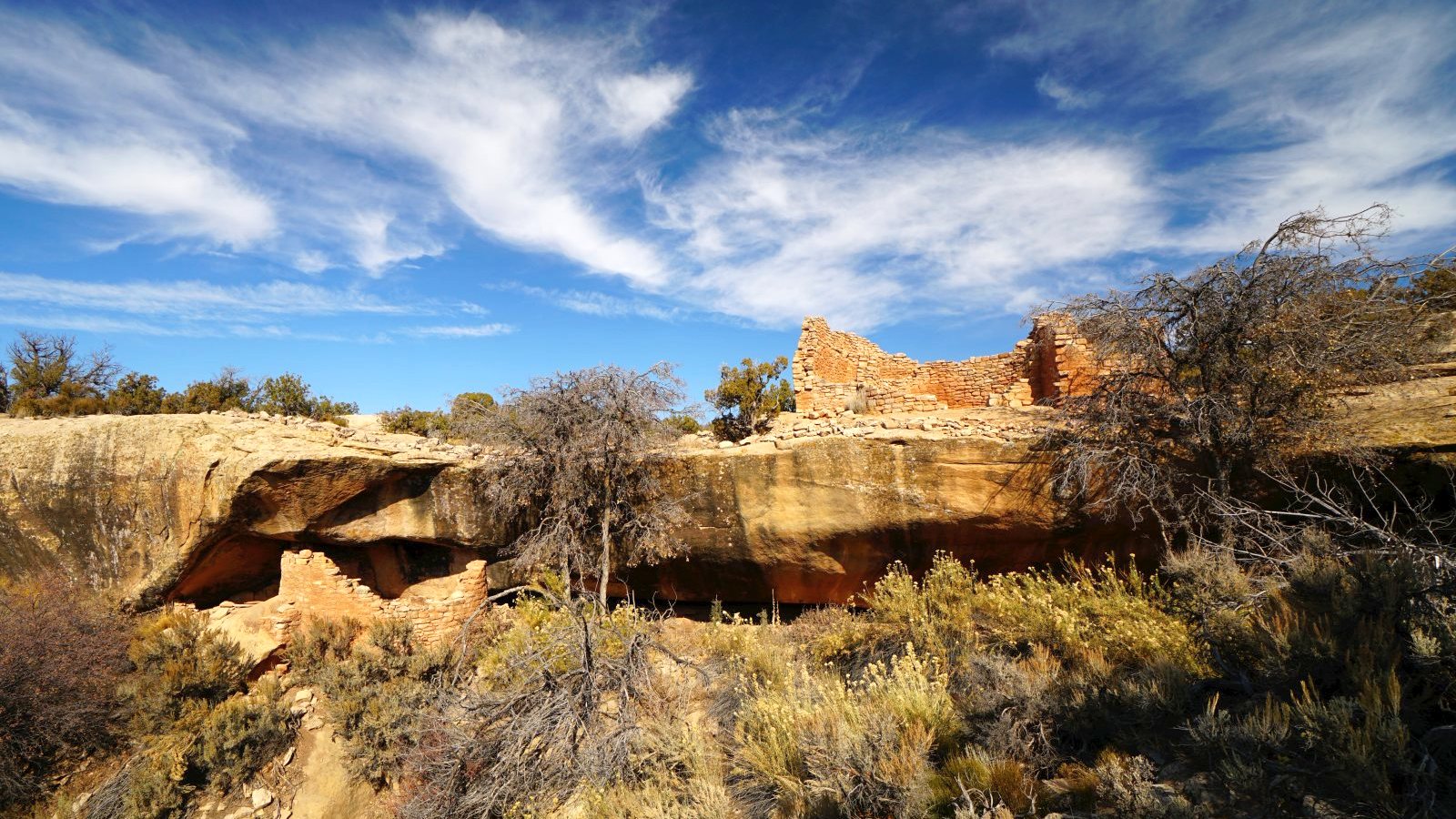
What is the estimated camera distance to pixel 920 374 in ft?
44.3

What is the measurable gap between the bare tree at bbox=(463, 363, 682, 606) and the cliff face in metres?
0.47

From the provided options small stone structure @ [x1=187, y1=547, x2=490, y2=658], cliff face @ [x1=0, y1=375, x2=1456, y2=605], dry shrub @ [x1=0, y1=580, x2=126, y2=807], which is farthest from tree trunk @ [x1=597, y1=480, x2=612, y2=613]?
dry shrub @ [x1=0, y1=580, x2=126, y2=807]

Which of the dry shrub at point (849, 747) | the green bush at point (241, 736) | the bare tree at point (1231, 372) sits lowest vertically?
the green bush at point (241, 736)

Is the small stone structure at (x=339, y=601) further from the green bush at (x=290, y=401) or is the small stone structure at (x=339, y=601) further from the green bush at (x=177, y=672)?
the green bush at (x=290, y=401)

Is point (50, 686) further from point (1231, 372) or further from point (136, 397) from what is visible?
point (1231, 372)

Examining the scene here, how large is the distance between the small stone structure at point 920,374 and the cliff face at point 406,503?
3355mm

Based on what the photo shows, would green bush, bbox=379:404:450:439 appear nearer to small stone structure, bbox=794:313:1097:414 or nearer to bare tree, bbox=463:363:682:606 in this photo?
bare tree, bbox=463:363:682:606

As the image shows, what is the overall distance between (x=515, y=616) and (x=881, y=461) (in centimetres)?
630

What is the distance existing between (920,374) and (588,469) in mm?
8182

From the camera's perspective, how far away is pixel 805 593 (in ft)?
29.7

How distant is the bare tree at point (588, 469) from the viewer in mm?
9000

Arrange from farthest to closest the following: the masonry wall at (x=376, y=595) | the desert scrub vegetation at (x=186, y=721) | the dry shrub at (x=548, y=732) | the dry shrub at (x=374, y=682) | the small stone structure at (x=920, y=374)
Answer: the small stone structure at (x=920, y=374) < the masonry wall at (x=376, y=595) < the dry shrub at (x=374, y=682) < the desert scrub vegetation at (x=186, y=721) < the dry shrub at (x=548, y=732)

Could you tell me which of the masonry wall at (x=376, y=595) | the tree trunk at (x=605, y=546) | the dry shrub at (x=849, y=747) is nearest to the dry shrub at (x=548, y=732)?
the tree trunk at (x=605, y=546)

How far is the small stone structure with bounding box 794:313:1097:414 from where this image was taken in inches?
432
